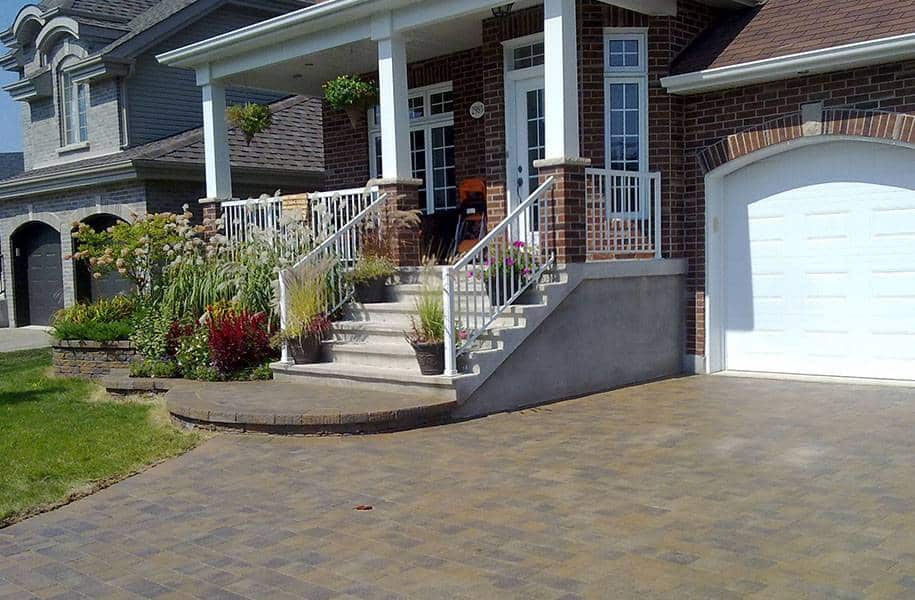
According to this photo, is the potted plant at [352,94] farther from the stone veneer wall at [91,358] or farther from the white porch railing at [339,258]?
the stone veneer wall at [91,358]

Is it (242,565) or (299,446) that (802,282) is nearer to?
(299,446)

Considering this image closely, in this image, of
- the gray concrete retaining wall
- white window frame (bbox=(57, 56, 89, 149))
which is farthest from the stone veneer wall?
white window frame (bbox=(57, 56, 89, 149))

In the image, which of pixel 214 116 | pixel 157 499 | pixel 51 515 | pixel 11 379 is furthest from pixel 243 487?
pixel 214 116

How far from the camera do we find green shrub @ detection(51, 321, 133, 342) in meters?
11.5

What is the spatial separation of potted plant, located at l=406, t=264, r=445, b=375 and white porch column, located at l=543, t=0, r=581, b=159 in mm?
2028

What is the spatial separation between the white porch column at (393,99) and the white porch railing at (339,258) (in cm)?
43

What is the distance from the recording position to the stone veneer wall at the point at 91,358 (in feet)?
37.4

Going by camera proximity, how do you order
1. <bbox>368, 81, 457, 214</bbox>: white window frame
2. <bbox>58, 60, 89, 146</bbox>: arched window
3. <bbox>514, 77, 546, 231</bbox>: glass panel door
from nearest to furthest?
1. <bbox>514, 77, 546, 231</bbox>: glass panel door
2. <bbox>368, 81, 457, 214</bbox>: white window frame
3. <bbox>58, 60, 89, 146</bbox>: arched window

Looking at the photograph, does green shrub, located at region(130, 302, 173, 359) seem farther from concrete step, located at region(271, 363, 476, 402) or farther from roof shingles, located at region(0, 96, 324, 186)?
roof shingles, located at region(0, 96, 324, 186)

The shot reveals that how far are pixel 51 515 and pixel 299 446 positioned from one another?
6.71ft

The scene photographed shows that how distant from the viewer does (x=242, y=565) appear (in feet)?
14.9

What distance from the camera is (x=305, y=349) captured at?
9500mm

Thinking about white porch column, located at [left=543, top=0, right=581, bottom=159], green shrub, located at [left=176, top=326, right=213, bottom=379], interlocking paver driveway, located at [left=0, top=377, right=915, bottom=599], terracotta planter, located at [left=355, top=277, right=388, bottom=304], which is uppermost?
white porch column, located at [left=543, top=0, right=581, bottom=159]

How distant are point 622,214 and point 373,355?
3.19m
